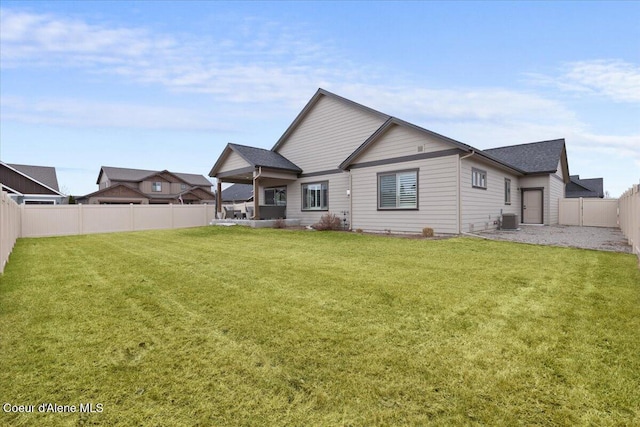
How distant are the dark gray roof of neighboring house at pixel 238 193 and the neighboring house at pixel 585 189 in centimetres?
3578

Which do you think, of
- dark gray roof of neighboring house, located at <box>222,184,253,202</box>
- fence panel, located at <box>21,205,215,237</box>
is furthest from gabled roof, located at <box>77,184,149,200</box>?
fence panel, located at <box>21,205,215,237</box>

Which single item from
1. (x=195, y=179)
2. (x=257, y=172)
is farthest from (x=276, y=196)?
(x=195, y=179)

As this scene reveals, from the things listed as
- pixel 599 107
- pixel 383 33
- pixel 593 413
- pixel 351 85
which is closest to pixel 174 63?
pixel 383 33

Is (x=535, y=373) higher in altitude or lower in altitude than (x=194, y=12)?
lower

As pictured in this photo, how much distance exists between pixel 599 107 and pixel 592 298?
15962mm

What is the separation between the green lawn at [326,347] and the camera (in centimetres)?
203

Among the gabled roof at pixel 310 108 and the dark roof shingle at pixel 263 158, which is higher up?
the gabled roof at pixel 310 108

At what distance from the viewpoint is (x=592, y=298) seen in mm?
4266

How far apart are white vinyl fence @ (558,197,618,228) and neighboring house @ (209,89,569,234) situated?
617 millimetres

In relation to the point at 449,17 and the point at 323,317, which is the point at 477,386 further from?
the point at 449,17

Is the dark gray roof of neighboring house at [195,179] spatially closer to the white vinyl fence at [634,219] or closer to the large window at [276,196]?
the large window at [276,196]

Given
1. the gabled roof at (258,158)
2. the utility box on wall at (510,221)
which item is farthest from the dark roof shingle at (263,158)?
the utility box on wall at (510,221)

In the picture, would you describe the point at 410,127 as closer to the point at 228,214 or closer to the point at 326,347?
the point at 326,347

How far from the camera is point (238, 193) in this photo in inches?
1795
